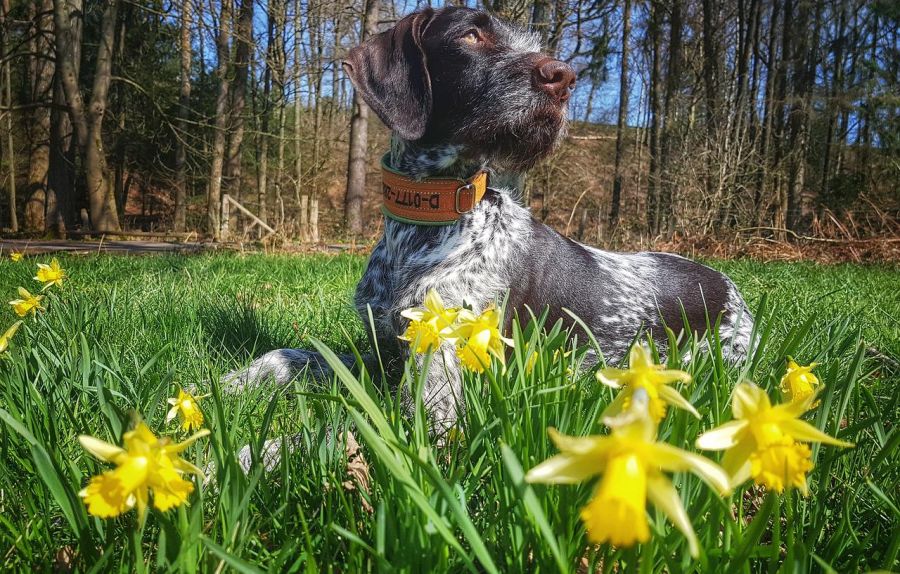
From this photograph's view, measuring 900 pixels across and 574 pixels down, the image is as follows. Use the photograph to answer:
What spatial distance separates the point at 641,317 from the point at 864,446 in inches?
75.7

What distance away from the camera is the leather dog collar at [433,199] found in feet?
9.80

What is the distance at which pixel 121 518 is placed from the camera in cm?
118

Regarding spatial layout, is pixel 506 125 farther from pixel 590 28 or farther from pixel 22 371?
pixel 590 28

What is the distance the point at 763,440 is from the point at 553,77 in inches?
106

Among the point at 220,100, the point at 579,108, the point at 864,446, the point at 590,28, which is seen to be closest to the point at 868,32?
the point at 590,28

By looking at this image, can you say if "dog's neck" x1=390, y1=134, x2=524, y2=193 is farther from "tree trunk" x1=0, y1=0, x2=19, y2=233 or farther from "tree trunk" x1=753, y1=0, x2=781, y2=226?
"tree trunk" x1=0, y1=0, x2=19, y2=233

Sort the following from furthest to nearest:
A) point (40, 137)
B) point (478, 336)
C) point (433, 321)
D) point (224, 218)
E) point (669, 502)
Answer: point (40, 137), point (224, 218), point (433, 321), point (478, 336), point (669, 502)

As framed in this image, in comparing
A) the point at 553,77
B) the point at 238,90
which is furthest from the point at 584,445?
the point at 238,90

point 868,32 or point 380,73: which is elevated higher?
point 868,32

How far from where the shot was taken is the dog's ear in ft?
10.1

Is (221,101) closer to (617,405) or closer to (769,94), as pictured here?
(769,94)

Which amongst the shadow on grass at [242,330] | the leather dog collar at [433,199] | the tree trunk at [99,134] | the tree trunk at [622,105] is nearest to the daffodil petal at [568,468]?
the leather dog collar at [433,199]

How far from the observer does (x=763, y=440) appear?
2.10 ft

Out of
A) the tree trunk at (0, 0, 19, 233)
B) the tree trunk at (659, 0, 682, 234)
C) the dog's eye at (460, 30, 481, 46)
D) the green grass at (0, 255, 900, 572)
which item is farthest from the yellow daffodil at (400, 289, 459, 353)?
the tree trunk at (0, 0, 19, 233)
